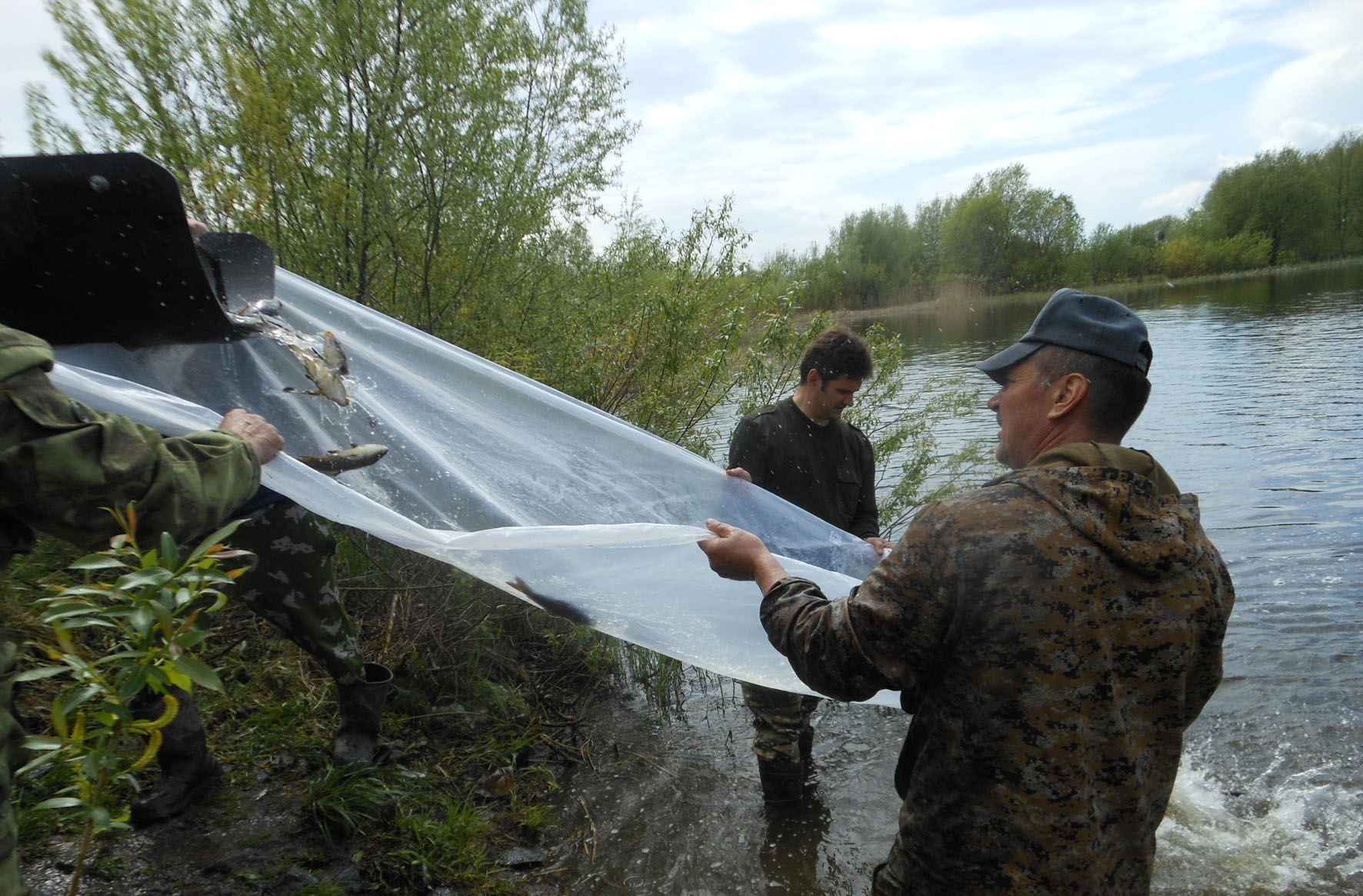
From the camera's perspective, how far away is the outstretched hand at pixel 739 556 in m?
2.03

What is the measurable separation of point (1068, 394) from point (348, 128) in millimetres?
3982

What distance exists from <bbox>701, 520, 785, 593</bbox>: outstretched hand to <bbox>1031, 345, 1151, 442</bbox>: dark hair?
805 millimetres

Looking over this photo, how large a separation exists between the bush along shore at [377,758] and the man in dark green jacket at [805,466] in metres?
0.95

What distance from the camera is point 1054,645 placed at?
1.51 meters

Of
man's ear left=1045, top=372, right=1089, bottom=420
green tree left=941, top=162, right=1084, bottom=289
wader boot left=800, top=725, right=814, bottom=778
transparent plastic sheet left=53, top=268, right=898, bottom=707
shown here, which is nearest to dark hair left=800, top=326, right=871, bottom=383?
transparent plastic sheet left=53, top=268, right=898, bottom=707

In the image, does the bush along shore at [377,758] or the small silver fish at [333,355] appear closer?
the bush along shore at [377,758]

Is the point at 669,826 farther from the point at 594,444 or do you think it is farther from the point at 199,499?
the point at 199,499

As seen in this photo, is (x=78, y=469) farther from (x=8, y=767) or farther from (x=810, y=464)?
(x=810, y=464)

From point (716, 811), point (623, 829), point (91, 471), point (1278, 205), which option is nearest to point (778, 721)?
point (716, 811)

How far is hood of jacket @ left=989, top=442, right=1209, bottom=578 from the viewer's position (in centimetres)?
150

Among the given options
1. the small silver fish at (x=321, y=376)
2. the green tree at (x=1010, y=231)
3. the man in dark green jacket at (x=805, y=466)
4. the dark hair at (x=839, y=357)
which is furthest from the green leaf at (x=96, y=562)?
the green tree at (x=1010, y=231)

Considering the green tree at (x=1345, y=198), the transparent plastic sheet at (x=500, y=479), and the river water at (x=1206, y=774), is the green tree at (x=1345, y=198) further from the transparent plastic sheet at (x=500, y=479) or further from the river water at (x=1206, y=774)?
the transparent plastic sheet at (x=500, y=479)

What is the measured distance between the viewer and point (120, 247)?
2.28 metres

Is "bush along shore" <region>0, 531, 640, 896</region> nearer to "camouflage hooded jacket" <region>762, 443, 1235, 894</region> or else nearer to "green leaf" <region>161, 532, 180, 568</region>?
"green leaf" <region>161, 532, 180, 568</region>
